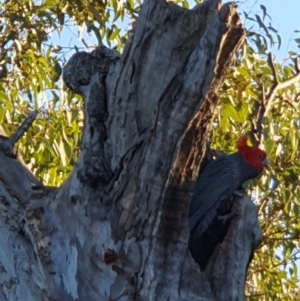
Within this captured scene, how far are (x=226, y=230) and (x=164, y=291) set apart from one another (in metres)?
0.45

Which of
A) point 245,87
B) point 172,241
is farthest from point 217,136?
point 172,241

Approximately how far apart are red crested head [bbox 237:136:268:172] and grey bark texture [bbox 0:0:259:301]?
1.04m

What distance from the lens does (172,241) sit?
8.82ft

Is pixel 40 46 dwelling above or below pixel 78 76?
above

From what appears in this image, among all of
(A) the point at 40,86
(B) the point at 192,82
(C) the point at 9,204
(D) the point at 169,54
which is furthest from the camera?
(A) the point at 40,86

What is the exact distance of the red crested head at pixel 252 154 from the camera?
13.3 feet

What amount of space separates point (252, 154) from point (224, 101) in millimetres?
406

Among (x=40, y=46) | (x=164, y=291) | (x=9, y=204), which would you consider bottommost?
(x=164, y=291)

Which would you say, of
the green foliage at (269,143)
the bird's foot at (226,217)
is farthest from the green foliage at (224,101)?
the bird's foot at (226,217)

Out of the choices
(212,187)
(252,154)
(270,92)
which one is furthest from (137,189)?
(252,154)

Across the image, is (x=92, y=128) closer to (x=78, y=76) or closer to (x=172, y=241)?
(x=78, y=76)

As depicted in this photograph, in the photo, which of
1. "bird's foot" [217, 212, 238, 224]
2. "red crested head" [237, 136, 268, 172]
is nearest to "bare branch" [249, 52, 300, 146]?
"red crested head" [237, 136, 268, 172]

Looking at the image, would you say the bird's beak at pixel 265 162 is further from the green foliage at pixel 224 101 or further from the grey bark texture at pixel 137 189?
the grey bark texture at pixel 137 189

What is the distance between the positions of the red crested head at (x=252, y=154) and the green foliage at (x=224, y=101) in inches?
3.1
